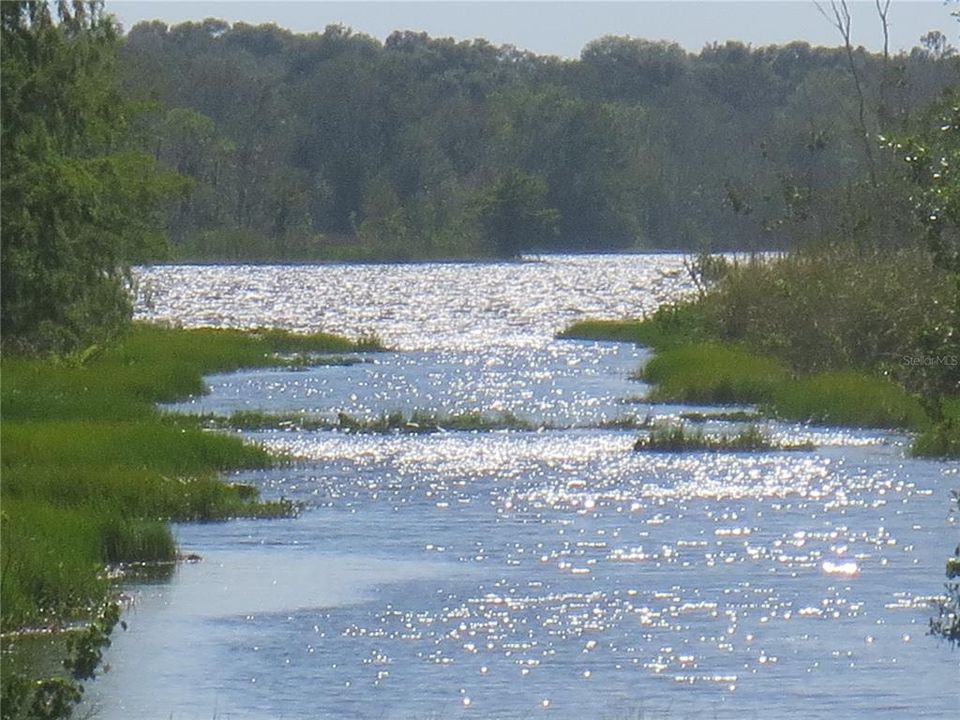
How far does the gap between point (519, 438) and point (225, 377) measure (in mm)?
14873

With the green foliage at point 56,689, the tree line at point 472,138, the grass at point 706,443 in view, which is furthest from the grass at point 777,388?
the tree line at point 472,138

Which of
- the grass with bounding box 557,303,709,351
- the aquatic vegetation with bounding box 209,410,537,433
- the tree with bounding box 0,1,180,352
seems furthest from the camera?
the grass with bounding box 557,303,709,351

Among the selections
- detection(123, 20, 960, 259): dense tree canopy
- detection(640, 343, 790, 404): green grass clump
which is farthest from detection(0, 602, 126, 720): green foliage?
detection(123, 20, 960, 259): dense tree canopy

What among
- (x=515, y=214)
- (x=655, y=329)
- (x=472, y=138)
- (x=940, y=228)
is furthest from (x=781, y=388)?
(x=472, y=138)

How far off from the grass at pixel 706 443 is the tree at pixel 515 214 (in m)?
87.1

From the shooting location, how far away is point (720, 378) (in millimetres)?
40844

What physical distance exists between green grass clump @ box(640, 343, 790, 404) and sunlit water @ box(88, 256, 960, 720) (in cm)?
124

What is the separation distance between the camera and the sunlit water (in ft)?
54.3

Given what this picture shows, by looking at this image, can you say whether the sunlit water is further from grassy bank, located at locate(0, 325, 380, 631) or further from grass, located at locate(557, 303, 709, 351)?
grass, located at locate(557, 303, 709, 351)

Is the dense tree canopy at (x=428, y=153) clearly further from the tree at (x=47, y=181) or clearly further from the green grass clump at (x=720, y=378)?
the tree at (x=47, y=181)

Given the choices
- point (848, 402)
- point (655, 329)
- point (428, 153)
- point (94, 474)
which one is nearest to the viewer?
point (94, 474)

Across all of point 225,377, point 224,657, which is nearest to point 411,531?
point 224,657

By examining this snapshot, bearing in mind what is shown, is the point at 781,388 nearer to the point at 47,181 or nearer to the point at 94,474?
the point at 94,474

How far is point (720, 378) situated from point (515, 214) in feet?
274
